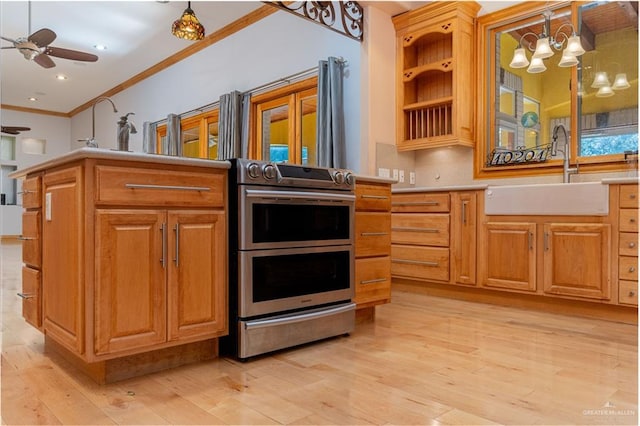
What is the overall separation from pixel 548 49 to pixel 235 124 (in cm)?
324

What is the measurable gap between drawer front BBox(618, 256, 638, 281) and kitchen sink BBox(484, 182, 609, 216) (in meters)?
0.31

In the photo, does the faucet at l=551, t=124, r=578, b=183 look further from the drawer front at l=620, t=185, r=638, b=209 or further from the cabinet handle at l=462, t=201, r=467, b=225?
the cabinet handle at l=462, t=201, r=467, b=225

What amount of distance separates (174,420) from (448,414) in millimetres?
899

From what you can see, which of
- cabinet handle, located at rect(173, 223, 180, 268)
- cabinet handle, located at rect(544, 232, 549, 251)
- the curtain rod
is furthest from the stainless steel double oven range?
the curtain rod

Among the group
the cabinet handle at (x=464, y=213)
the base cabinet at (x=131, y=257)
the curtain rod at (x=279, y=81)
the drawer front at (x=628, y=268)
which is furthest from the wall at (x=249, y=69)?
the base cabinet at (x=131, y=257)

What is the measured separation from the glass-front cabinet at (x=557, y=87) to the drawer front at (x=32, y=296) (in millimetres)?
3406

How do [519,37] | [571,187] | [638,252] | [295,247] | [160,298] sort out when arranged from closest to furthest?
1. [160,298]
2. [295,247]
3. [638,252]
4. [571,187]
5. [519,37]

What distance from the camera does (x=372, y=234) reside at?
2.70m

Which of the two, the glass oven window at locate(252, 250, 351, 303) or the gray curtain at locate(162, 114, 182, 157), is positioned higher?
the gray curtain at locate(162, 114, 182, 157)

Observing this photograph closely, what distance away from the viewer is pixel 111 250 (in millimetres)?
1670

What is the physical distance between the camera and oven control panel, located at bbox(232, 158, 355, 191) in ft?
6.63

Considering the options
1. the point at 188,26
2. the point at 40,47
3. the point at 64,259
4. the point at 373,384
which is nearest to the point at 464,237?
the point at 373,384

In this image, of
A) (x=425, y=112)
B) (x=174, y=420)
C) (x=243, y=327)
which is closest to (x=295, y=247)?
(x=243, y=327)

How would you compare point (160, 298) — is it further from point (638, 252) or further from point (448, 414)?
point (638, 252)
